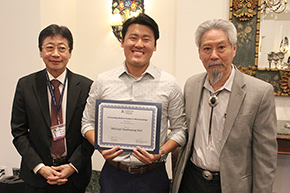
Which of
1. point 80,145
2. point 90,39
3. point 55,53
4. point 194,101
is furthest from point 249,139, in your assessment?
point 90,39

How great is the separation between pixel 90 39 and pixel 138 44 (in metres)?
2.13

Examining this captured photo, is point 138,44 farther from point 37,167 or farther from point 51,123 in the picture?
point 37,167

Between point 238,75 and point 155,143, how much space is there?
699 millimetres

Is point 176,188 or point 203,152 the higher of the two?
point 203,152

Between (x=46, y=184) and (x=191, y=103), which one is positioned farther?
(x=46, y=184)

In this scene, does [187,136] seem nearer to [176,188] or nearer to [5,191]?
[176,188]

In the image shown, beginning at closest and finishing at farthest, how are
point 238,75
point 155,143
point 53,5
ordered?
point 155,143
point 238,75
point 53,5

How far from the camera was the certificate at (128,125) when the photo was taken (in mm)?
1413

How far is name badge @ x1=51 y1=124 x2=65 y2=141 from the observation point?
5.72ft

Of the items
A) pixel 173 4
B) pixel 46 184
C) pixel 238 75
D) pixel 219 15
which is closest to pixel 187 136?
pixel 238 75

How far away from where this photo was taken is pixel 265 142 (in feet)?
4.75

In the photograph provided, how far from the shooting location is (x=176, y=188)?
1698 millimetres

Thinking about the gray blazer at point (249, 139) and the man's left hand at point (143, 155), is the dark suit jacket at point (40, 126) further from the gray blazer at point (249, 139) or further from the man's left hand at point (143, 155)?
the gray blazer at point (249, 139)

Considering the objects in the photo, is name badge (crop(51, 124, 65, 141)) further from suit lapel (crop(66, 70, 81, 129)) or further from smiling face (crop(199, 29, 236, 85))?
A: smiling face (crop(199, 29, 236, 85))
